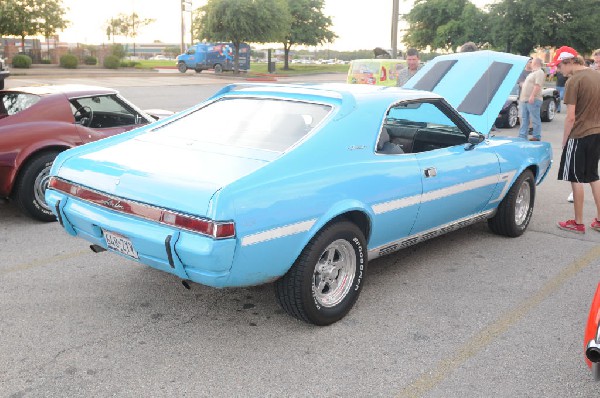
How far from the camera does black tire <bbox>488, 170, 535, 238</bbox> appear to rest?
18.0ft

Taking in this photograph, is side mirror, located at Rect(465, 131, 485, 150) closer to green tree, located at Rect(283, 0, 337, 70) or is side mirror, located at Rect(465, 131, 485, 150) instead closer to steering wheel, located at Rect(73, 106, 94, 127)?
steering wheel, located at Rect(73, 106, 94, 127)

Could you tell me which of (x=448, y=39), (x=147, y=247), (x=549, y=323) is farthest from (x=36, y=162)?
(x=448, y=39)

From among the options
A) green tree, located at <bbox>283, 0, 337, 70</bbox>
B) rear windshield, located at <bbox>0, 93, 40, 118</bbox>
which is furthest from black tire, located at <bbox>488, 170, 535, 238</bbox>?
green tree, located at <bbox>283, 0, 337, 70</bbox>

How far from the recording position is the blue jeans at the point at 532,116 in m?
11.3

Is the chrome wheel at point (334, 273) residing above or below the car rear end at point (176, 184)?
below

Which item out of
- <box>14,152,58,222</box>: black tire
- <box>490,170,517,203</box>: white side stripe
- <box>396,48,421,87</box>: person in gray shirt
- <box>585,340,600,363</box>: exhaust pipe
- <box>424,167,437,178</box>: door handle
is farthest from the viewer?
<box>396,48,421,87</box>: person in gray shirt

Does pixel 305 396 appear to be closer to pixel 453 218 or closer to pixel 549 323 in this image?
pixel 549 323

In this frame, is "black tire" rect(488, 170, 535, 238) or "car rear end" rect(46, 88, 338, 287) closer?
"car rear end" rect(46, 88, 338, 287)

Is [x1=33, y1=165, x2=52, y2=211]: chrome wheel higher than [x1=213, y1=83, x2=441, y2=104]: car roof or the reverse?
the reverse

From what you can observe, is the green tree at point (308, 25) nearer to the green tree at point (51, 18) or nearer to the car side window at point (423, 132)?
the green tree at point (51, 18)

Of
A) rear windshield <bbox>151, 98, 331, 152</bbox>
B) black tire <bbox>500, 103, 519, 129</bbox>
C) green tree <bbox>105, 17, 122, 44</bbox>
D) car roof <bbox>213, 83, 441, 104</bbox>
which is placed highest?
green tree <bbox>105, 17, 122, 44</bbox>

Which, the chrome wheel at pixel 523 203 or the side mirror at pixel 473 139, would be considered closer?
the side mirror at pixel 473 139

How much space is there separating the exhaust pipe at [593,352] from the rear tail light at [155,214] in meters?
1.72

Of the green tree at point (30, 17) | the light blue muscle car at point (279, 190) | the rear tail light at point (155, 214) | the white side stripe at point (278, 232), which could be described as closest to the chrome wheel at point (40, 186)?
the light blue muscle car at point (279, 190)
